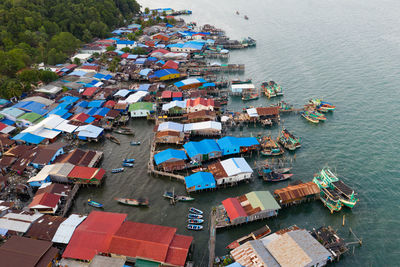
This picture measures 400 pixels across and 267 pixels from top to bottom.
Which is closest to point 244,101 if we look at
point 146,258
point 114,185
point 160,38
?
point 114,185

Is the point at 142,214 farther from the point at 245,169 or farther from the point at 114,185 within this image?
the point at 245,169

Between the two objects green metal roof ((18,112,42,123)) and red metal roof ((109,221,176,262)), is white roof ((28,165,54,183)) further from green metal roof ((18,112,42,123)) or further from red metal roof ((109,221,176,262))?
red metal roof ((109,221,176,262))

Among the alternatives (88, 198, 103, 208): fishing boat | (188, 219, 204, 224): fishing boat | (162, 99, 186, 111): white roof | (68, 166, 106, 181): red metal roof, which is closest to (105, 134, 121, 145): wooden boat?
(68, 166, 106, 181): red metal roof

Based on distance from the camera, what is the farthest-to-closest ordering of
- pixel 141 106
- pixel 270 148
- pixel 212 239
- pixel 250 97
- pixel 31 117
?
pixel 250 97
pixel 141 106
pixel 31 117
pixel 270 148
pixel 212 239

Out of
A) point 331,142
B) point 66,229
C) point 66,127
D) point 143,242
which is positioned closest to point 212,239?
point 143,242

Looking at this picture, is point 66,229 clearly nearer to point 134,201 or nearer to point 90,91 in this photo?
point 134,201

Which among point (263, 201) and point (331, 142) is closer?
point (263, 201)
